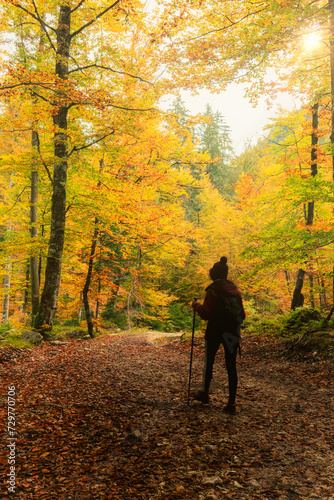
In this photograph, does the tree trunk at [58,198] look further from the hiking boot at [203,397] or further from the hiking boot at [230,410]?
the hiking boot at [230,410]

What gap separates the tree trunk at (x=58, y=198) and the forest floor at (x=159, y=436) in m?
2.90

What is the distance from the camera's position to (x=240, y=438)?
3148 mm

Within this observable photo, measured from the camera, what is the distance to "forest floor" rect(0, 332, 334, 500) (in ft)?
7.59

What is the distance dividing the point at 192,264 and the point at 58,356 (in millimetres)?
14597

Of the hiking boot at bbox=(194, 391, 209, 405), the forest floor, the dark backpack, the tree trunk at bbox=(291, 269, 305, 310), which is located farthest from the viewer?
the tree trunk at bbox=(291, 269, 305, 310)

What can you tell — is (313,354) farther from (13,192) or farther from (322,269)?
(13,192)

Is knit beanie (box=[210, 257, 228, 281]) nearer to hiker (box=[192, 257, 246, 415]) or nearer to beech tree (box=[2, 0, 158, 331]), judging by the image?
hiker (box=[192, 257, 246, 415])

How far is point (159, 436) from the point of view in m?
3.15

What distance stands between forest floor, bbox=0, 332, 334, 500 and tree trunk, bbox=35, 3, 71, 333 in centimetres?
290

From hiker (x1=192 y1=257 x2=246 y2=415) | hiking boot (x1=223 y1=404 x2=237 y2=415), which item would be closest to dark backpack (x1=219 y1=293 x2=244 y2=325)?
hiker (x1=192 y1=257 x2=246 y2=415)

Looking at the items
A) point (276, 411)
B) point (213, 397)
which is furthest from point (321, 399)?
point (213, 397)

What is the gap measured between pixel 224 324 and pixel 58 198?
716cm

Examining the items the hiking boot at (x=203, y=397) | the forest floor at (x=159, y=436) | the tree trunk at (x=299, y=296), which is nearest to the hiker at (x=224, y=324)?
the hiking boot at (x=203, y=397)

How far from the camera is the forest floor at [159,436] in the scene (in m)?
2.31
